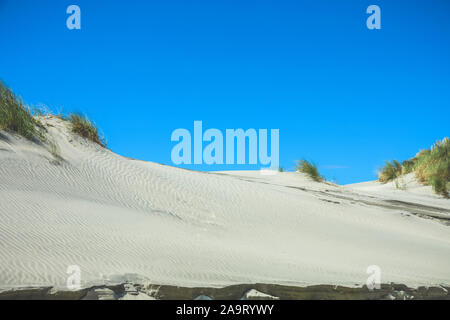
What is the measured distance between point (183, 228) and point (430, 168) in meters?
9.14

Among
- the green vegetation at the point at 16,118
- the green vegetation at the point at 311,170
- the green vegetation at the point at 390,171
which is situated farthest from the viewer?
the green vegetation at the point at 390,171

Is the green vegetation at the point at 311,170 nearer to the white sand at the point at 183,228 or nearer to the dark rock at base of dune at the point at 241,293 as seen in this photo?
the white sand at the point at 183,228

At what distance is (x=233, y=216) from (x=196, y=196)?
0.97 m

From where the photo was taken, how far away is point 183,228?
517 centimetres

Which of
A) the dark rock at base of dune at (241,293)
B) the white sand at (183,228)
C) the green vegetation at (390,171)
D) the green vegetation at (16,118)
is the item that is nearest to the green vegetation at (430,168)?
the green vegetation at (390,171)

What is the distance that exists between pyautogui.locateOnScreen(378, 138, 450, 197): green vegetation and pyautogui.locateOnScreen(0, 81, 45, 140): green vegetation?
385 inches

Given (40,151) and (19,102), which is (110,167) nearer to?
(40,151)

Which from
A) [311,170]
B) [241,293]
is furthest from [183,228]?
[311,170]

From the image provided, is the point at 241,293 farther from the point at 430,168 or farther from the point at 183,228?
the point at 430,168

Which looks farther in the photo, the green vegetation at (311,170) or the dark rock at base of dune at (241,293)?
the green vegetation at (311,170)

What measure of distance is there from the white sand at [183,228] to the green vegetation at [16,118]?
271 mm

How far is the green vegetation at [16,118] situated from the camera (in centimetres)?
665

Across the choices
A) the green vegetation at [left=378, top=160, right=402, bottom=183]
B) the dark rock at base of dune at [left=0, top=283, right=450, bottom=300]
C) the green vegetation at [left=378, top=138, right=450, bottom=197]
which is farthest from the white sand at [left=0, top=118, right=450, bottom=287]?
the green vegetation at [left=378, top=160, right=402, bottom=183]
